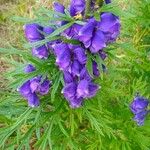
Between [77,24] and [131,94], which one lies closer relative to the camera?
[77,24]

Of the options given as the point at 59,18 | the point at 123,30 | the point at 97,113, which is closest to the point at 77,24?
the point at 59,18

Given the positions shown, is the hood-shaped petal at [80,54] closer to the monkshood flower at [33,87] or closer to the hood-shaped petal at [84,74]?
the hood-shaped petal at [84,74]

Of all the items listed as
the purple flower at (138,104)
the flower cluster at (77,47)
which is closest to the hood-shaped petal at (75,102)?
the flower cluster at (77,47)

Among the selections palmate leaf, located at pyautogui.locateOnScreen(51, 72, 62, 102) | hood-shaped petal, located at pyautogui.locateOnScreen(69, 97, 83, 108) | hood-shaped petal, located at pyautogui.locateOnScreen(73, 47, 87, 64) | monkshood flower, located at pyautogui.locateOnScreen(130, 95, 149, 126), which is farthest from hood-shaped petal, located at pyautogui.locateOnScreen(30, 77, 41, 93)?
monkshood flower, located at pyautogui.locateOnScreen(130, 95, 149, 126)

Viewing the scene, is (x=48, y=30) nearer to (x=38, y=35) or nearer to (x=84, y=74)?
(x=38, y=35)

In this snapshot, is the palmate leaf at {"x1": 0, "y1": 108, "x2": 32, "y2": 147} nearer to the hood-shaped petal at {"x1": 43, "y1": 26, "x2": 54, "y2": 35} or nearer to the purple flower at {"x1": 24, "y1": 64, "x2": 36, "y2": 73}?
the purple flower at {"x1": 24, "y1": 64, "x2": 36, "y2": 73}

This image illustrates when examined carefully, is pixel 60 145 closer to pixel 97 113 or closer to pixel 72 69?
pixel 97 113

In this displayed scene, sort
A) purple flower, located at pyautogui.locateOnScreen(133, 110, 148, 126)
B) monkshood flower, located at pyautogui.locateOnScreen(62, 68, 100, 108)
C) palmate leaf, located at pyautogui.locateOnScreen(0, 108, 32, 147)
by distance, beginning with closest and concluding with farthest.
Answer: monkshood flower, located at pyautogui.locateOnScreen(62, 68, 100, 108), palmate leaf, located at pyautogui.locateOnScreen(0, 108, 32, 147), purple flower, located at pyautogui.locateOnScreen(133, 110, 148, 126)
